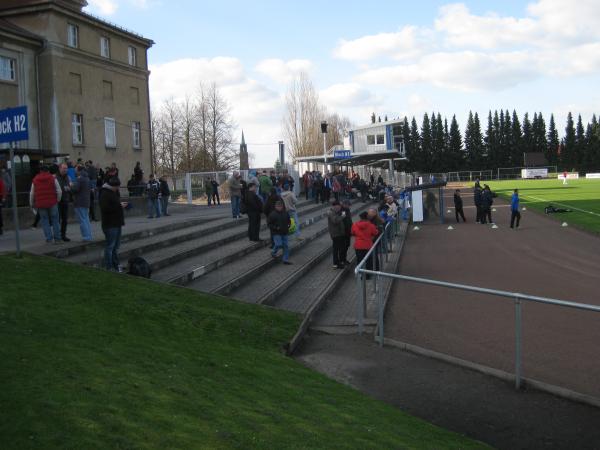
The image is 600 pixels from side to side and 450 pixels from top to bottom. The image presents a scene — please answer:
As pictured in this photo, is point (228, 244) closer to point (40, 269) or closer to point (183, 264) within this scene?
point (183, 264)

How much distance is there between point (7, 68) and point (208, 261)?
940 inches

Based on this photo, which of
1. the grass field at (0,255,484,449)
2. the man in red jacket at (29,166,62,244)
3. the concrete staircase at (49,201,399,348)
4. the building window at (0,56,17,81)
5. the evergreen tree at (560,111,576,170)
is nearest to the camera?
the grass field at (0,255,484,449)

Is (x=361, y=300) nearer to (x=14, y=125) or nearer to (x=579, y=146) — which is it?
(x=14, y=125)

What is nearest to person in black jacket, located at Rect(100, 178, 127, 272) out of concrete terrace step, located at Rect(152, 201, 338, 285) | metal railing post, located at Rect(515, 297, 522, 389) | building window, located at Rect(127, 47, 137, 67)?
concrete terrace step, located at Rect(152, 201, 338, 285)

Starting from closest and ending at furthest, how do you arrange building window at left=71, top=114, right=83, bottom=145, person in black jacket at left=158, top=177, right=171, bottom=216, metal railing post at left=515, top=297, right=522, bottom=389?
metal railing post at left=515, top=297, right=522, bottom=389 < person in black jacket at left=158, top=177, right=171, bottom=216 < building window at left=71, top=114, right=83, bottom=145

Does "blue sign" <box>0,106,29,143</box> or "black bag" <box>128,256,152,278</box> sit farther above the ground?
"blue sign" <box>0,106,29,143</box>

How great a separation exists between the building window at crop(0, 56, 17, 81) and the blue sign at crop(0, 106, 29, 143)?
24671mm

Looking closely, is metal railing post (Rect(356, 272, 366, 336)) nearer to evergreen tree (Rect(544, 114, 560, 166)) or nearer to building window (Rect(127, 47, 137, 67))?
building window (Rect(127, 47, 137, 67))

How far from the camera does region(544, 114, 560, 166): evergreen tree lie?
468 ft

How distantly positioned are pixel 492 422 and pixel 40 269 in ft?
24.3

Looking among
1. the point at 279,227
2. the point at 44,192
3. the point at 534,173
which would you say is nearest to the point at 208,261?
the point at 279,227

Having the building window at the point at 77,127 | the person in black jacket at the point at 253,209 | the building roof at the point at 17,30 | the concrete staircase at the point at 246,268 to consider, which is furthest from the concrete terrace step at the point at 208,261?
the building roof at the point at 17,30

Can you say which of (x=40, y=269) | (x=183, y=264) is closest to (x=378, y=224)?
(x=183, y=264)

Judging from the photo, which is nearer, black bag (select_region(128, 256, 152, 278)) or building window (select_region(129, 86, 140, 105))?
black bag (select_region(128, 256, 152, 278))
